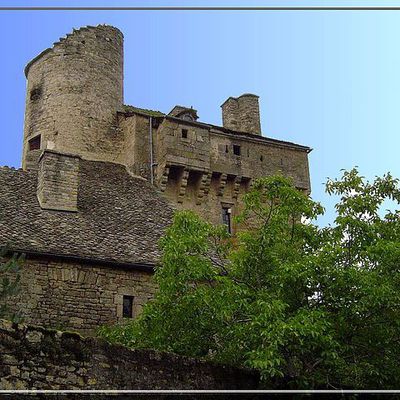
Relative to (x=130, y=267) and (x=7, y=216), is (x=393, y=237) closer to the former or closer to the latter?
(x=130, y=267)

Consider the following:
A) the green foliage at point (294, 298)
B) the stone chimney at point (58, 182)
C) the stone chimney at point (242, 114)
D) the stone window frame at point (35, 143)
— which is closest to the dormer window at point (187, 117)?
the stone chimney at point (242, 114)

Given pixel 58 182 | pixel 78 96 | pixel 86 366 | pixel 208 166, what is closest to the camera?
pixel 86 366

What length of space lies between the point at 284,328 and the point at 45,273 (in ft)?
22.1

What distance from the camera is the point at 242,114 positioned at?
29.6 metres

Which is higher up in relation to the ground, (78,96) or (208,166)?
(78,96)

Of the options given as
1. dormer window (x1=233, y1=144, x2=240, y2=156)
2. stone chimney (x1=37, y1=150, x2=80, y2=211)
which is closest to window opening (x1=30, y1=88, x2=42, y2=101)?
dormer window (x1=233, y1=144, x2=240, y2=156)

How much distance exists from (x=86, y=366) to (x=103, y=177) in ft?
41.8

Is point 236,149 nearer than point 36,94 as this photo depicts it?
Yes

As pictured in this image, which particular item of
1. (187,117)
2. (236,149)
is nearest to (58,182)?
(187,117)

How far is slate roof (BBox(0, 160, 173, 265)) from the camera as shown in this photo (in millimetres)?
A: 16438

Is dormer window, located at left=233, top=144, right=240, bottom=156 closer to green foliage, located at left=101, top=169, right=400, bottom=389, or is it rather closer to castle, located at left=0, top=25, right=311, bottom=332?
castle, located at left=0, top=25, right=311, bottom=332

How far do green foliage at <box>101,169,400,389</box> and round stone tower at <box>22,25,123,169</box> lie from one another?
43.9 feet

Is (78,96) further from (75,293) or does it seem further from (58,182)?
(75,293)

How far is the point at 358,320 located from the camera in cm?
1206
